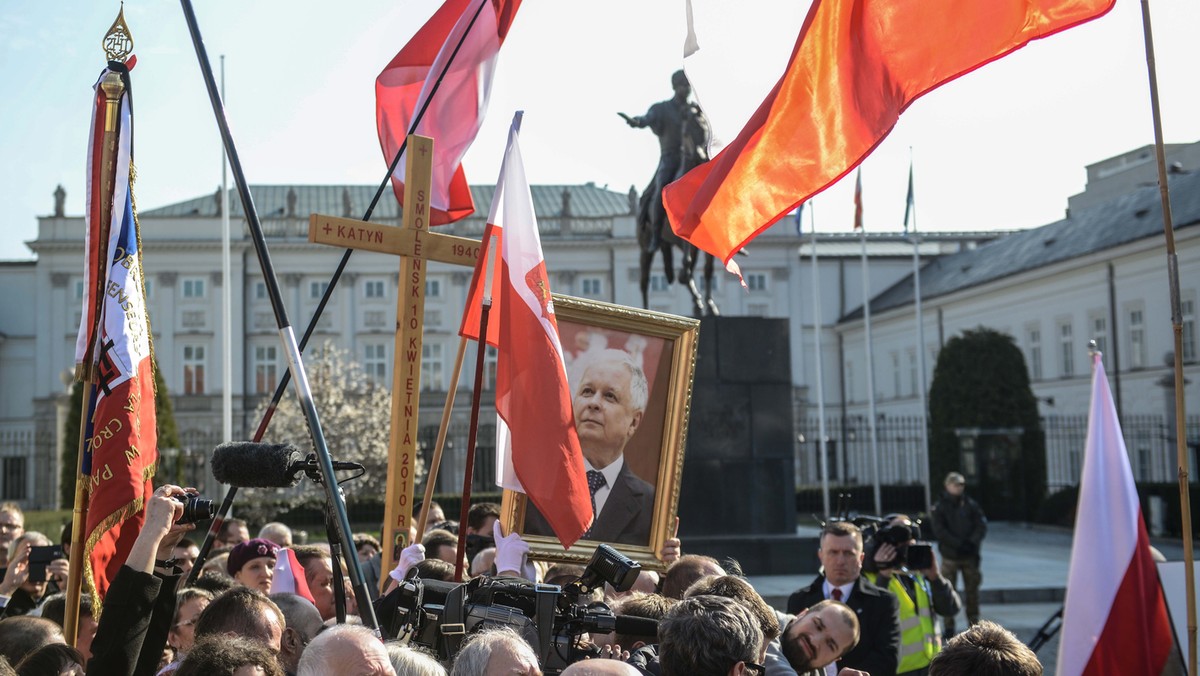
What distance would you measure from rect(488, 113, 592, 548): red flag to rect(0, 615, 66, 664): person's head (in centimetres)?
191

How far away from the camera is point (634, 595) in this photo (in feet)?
14.9

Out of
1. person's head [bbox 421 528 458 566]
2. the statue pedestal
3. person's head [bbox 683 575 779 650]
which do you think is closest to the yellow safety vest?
person's head [bbox 421 528 458 566]

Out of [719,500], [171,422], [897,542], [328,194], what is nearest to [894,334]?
[328,194]

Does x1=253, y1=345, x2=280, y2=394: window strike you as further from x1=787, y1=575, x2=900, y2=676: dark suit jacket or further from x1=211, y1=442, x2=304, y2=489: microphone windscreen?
x1=211, y1=442, x2=304, y2=489: microphone windscreen

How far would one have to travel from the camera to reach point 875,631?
19.3ft

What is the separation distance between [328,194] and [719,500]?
182ft

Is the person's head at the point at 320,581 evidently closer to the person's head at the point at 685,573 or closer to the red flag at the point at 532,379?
the red flag at the point at 532,379

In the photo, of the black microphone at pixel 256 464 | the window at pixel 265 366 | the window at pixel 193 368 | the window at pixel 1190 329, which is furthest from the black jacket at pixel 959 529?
the window at pixel 193 368

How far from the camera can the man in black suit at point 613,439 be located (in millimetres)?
7453

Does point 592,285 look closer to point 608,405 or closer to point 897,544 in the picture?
point 608,405

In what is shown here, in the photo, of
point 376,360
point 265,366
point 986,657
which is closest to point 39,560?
point 986,657

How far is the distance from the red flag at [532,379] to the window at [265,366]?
178ft

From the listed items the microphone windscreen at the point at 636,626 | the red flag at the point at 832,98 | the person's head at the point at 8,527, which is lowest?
the microphone windscreen at the point at 636,626

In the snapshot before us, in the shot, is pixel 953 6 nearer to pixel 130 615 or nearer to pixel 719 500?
pixel 130 615
